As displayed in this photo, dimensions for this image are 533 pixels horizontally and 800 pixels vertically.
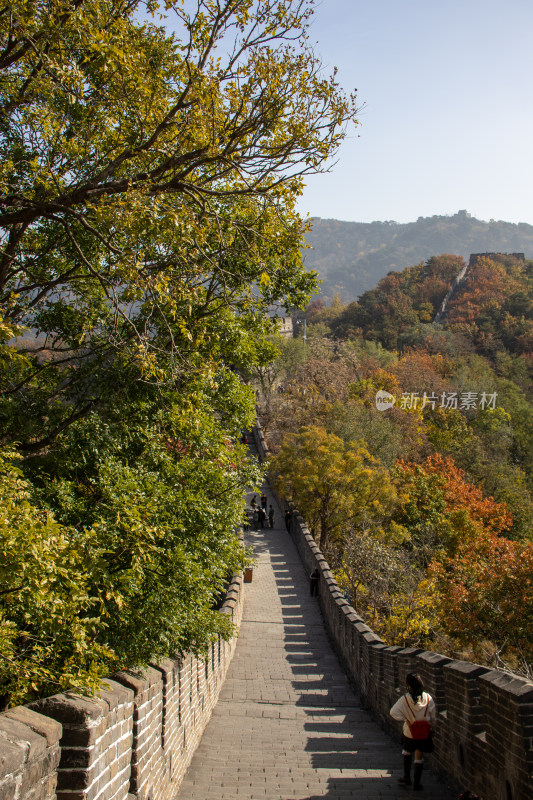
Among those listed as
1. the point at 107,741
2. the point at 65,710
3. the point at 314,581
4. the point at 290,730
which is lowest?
the point at 314,581

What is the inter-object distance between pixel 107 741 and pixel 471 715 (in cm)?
351

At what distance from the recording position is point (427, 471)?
30.1 metres

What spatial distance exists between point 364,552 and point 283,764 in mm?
10881

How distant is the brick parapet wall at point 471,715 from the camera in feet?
15.6

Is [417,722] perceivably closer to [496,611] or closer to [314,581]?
[496,611]

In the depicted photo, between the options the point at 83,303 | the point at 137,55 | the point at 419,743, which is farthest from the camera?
the point at 83,303

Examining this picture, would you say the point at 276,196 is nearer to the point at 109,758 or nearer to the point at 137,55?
the point at 137,55

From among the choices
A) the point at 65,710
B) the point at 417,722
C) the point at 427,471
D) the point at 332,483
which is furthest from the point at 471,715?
the point at 427,471

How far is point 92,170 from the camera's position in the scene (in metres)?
8.53

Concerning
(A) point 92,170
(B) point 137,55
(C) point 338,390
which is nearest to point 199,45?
(B) point 137,55

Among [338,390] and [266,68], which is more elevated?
[266,68]

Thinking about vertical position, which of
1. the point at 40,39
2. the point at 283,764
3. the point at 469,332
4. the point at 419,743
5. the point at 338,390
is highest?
the point at 469,332

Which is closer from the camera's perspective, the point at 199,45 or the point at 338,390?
the point at 199,45

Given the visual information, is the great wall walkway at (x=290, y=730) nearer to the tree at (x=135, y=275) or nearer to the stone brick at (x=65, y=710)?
the tree at (x=135, y=275)
